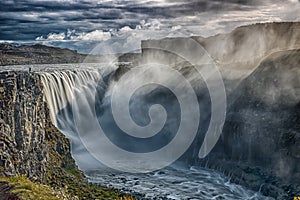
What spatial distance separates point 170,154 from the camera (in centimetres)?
6681

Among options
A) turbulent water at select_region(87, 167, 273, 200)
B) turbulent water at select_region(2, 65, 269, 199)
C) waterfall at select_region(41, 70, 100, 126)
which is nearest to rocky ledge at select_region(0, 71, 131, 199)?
turbulent water at select_region(87, 167, 273, 200)

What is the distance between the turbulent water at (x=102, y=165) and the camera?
48.4 metres

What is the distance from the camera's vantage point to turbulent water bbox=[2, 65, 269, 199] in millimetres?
48438

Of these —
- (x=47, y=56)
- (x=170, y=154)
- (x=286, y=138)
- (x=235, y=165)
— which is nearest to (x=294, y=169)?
(x=286, y=138)

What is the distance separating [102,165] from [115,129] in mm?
24009

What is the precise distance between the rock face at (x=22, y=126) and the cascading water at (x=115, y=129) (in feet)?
35.8

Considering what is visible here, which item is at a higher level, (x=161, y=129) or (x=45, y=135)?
(x=45, y=135)

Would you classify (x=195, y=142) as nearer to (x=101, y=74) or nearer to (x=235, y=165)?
(x=235, y=165)

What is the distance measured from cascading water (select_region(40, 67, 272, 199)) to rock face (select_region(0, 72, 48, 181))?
35.8 feet

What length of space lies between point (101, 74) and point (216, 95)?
36.1 metres

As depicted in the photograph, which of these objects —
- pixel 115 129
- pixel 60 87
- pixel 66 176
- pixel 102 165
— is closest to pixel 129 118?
pixel 115 129

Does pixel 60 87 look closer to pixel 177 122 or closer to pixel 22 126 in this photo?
pixel 177 122

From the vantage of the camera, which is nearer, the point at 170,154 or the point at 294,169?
the point at 294,169

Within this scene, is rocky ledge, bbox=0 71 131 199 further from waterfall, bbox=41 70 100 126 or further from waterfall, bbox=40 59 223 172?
waterfall, bbox=41 70 100 126
